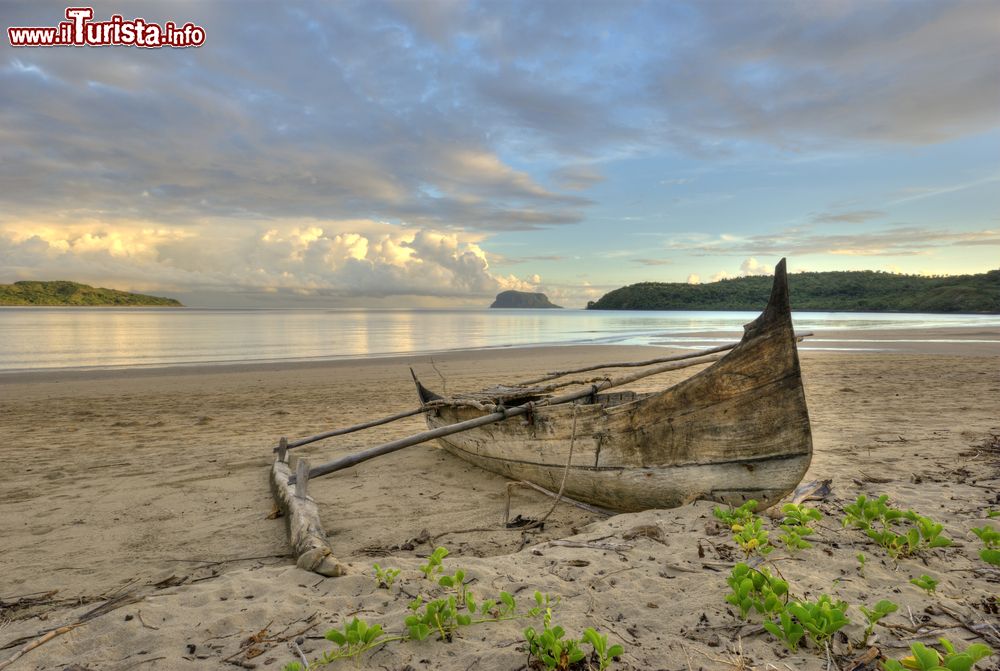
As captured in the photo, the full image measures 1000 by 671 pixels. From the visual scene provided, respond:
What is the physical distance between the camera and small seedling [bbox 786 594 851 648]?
2.00 meters

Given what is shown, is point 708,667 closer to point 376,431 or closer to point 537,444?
point 537,444

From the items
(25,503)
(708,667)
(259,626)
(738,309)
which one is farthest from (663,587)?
(738,309)

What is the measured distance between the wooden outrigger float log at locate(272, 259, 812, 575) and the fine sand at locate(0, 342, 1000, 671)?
0.25 meters

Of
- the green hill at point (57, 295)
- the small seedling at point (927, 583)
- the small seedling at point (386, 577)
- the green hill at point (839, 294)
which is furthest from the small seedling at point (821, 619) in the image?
the green hill at point (57, 295)

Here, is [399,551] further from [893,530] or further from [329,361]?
[329,361]

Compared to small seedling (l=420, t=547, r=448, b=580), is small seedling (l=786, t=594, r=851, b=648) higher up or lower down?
higher up

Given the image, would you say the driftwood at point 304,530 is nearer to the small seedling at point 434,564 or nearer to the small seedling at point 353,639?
the small seedling at point 434,564

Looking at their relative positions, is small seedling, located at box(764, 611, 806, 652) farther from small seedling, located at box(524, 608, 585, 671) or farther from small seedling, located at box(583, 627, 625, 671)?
small seedling, located at box(524, 608, 585, 671)

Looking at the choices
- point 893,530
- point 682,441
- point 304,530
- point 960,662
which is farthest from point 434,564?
point 893,530

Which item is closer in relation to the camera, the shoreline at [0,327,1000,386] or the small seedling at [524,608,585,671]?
the small seedling at [524,608,585,671]

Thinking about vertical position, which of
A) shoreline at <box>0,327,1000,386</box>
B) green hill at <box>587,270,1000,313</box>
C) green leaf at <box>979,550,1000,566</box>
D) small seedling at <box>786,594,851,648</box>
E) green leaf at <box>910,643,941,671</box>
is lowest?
shoreline at <box>0,327,1000,386</box>

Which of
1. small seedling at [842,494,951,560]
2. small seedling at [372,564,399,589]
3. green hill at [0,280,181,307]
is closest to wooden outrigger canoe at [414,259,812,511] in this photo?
small seedling at [842,494,951,560]

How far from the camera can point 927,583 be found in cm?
236

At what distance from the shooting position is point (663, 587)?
2699 millimetres
